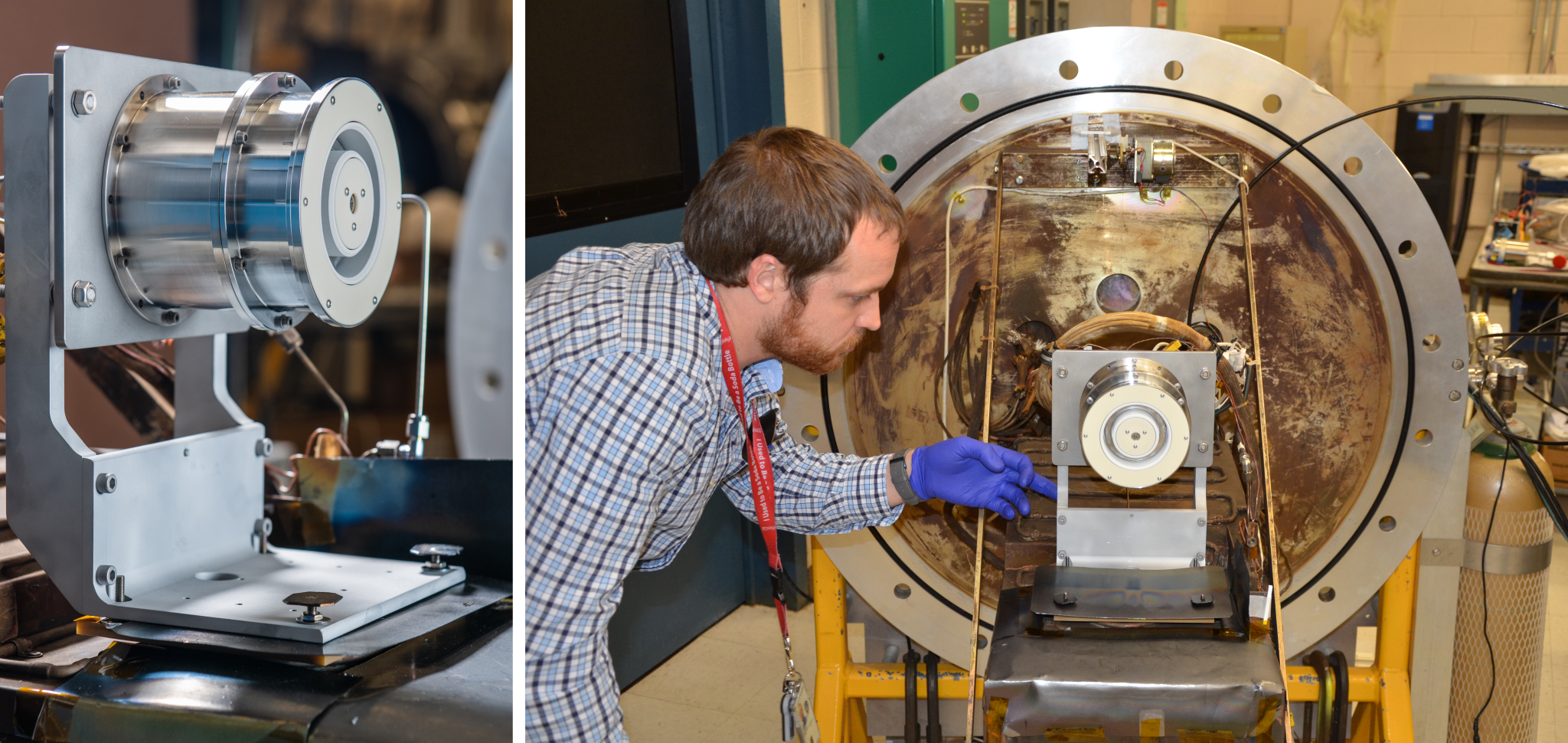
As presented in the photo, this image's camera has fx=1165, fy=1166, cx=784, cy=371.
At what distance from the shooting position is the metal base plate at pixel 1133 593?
3.10 feet

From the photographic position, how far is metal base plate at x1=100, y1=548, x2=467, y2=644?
0.67 metres

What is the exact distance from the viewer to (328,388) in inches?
37.9

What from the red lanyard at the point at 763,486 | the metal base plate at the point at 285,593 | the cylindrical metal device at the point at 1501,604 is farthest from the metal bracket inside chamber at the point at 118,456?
the cylindrical metal device at the point at 1501,604

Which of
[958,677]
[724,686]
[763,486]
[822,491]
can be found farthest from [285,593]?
[724,686]

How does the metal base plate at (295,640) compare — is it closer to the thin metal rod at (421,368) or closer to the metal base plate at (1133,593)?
the thin metal rod at (421,368)

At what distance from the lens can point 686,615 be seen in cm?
226

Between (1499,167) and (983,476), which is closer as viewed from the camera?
(983,476)

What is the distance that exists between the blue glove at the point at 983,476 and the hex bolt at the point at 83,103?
Answer: 80 centimetres

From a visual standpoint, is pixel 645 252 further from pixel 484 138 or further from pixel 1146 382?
pixel 484 138

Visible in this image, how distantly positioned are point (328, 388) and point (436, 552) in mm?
266

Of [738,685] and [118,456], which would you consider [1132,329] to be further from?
[738,685]

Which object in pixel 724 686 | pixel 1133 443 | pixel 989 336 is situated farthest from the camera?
pixel 724 686

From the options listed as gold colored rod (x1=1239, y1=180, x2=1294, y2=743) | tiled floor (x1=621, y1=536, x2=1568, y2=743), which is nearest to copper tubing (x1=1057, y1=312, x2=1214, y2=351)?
gold colored rod (x1=1239, y1=180, x2=1294, y2=743)

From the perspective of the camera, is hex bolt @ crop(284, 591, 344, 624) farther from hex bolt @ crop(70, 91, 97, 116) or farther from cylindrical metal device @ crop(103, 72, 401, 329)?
hex bolt @ crop(70, 91, 97, 116)
